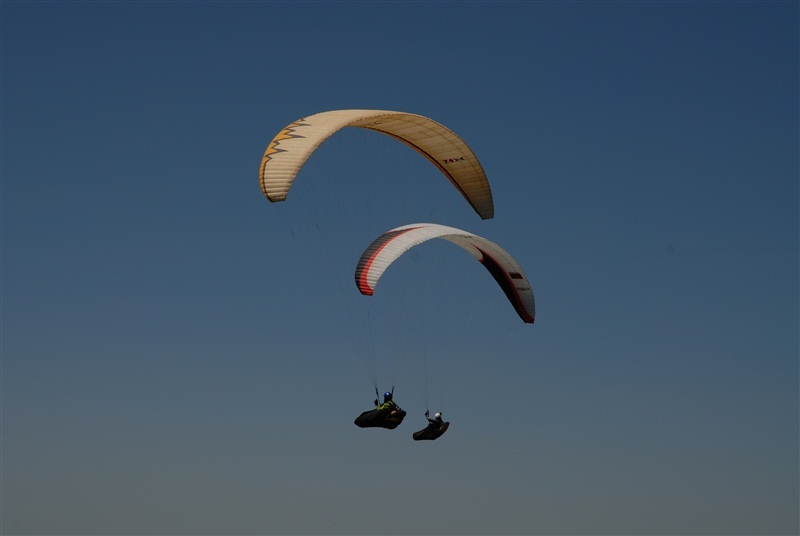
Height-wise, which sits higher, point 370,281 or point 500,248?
point 500,248

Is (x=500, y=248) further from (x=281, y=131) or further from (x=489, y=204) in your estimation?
(x=281, y=131)

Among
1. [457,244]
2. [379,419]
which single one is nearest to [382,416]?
[379,419]

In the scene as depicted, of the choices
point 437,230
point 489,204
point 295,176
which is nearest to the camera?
point 295,176

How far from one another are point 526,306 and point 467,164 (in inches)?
202

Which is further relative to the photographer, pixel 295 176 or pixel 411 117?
pixel 411 117

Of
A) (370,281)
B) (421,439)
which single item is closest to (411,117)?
(370,281)

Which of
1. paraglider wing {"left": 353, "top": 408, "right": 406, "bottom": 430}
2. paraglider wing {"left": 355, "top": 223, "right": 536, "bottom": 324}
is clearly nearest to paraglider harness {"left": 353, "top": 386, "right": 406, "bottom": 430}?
paraglider wing {"left": 353, "top": 408, "right": 406, "bottom": 430}

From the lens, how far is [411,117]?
183 ft

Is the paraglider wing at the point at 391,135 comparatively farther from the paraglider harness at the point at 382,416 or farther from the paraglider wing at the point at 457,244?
the paraglider harness at the point at 382,416

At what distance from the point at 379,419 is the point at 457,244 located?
22.5 ft

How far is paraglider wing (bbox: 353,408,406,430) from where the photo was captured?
5384 centimetres

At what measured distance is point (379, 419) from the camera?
53.8m

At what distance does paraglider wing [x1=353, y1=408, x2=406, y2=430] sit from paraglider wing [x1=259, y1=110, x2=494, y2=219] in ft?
24.2

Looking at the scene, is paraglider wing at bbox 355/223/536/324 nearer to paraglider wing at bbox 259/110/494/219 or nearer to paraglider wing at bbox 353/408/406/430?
paraglider wing at bbox 259/110/494/219
